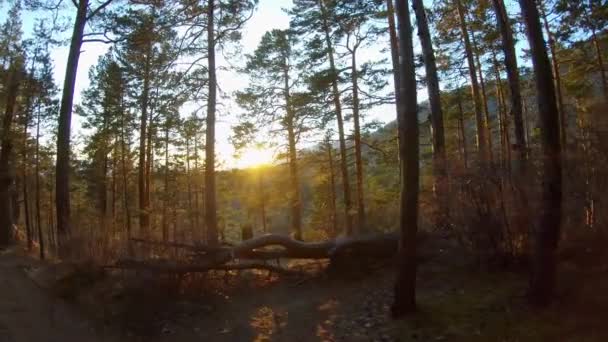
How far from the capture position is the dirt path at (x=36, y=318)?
6416mm

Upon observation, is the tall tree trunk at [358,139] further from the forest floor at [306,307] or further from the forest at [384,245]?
the forest floor at [306,307]

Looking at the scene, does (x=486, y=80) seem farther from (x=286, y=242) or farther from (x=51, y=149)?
(x=51, y=149)

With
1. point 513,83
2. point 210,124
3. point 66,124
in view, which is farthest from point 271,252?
point 513,83

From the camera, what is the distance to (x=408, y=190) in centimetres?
609

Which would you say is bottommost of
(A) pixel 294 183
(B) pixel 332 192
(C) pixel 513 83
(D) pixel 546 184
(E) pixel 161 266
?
(E) pixel 161 266

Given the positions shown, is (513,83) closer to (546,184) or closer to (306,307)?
(546,184)

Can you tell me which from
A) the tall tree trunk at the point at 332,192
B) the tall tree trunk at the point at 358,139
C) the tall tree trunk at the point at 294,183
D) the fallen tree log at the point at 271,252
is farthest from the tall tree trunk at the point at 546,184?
the tall tree trunk at the point at 294,183

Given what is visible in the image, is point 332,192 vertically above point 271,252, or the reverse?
point 332,192

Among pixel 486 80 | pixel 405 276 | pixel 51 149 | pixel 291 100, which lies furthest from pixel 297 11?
pixel 51 149

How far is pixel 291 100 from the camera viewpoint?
1888 centimetres

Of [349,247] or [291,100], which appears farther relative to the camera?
[291,100]

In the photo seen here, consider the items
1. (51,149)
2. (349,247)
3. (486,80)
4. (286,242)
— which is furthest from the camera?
(51,149)

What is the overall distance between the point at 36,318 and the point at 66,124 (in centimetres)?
656

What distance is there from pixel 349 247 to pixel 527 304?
4.69 m
